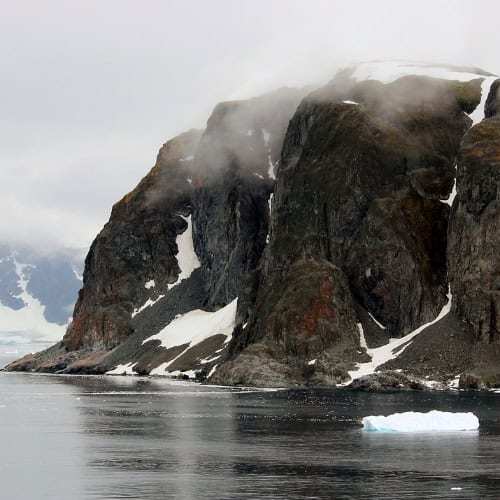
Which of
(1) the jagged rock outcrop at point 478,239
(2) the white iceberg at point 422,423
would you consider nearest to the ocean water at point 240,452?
(2) the white iceberg at point 422,423

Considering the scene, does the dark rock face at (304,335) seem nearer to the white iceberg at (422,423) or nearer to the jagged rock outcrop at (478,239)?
the jagged rock outcrop at (478,239)

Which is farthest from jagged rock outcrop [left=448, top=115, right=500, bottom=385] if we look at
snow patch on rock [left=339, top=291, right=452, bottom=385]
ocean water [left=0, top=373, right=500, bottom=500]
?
ocean water [left=0, top=373, right=500, bottom=500]

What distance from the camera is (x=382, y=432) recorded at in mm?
87125

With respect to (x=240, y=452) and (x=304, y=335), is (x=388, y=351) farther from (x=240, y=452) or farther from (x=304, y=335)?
(x=240, y=452)

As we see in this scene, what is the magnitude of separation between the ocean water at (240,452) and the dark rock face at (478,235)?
47.9 metres

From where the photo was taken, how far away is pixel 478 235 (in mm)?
182500

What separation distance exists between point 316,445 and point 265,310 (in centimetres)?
11982

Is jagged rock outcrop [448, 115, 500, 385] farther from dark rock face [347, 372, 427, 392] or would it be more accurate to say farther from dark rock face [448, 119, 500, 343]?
dark rock face [347, 372, 427, 392]

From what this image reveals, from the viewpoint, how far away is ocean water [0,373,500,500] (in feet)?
186

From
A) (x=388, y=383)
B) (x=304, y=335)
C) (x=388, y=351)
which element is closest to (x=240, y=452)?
(x=388, y=383)

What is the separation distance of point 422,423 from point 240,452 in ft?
74.9

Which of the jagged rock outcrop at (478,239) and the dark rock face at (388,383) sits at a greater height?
the jagged rock outcrop at (478,239)

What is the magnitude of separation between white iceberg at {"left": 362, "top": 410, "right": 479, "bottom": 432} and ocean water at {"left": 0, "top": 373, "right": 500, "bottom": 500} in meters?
1.37

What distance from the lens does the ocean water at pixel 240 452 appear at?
56.8 metres
